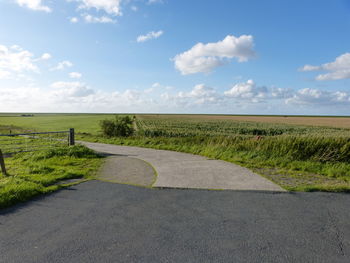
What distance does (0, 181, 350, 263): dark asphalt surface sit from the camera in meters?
3.09

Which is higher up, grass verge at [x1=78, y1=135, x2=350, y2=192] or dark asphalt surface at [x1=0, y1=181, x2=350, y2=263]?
grass verge at [x1=78, y1=135, x2=350, y2=192]

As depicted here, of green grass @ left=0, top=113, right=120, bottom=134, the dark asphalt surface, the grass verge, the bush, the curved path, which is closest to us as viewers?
the dark asphalt surface

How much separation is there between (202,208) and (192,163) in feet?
14.8

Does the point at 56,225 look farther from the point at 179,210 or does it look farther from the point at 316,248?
the point at 316,248

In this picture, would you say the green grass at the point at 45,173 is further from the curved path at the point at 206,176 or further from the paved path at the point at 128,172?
the curved path at the point at 206,176

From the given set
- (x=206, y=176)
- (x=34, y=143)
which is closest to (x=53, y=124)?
(x=34, y=143)

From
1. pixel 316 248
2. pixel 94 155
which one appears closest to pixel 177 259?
pixel 316 248

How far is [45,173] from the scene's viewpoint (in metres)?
7.26

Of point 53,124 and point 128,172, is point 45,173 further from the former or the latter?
point 53,124

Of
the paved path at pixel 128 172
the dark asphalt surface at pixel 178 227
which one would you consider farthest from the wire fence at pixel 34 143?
the dark asphalt surface at pixel 178 227

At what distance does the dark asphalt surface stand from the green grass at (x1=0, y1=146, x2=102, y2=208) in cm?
42

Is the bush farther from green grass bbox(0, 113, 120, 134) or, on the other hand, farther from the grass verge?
green grass bbox(0, 113, 120, 134)

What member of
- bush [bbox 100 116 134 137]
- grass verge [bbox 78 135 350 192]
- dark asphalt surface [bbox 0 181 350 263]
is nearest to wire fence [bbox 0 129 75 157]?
bush [bbox 100 116 134 137]

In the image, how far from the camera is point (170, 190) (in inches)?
225
